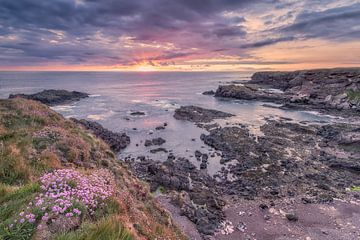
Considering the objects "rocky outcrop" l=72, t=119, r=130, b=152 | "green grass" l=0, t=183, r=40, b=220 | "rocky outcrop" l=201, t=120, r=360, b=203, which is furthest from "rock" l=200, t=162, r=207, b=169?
"green grass" l=0, t=183, r=40, b=220

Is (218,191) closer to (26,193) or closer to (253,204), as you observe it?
(253,204)

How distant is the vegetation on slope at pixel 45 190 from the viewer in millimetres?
4605

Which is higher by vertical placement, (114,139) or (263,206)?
(114,139)

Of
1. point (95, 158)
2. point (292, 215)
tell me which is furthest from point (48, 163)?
point (292, 215)

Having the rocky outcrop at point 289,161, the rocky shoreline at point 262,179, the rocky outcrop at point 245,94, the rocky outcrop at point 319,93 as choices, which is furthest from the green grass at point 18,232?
the rocky outcrop at point 245,94

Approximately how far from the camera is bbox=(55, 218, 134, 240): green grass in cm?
436

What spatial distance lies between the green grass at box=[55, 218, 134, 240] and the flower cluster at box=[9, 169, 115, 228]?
1.83 feet

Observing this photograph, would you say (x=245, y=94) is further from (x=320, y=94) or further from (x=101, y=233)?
(x=101, y=233)

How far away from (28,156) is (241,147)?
1158 inches

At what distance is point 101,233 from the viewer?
14.6ft

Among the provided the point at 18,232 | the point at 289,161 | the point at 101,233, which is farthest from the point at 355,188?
the point at 18,232

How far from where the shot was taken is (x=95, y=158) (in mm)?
16859

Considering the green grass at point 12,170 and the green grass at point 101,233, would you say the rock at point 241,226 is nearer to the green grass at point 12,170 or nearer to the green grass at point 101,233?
the green grass at point 12,170

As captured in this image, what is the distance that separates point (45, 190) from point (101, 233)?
8.66ft
